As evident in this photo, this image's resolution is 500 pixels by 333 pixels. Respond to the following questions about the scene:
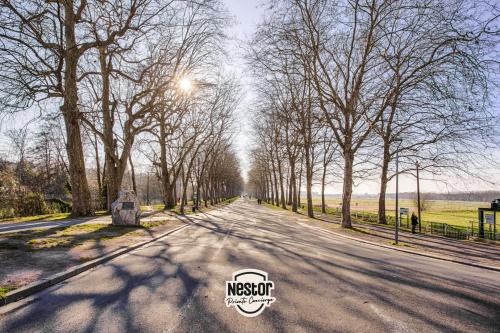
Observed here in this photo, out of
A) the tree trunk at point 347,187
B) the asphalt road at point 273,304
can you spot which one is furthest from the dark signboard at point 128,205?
the tree trunk at point 347,187

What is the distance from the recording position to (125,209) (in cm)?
1599

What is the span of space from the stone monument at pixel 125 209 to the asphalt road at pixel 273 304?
327 inches

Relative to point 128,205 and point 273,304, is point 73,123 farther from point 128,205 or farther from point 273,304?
point 273,304

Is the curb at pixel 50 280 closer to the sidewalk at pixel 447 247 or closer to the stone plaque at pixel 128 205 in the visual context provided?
the stone plaque at pixel 128 205

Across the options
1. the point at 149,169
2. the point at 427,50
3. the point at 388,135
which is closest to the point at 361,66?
the point at 427,50

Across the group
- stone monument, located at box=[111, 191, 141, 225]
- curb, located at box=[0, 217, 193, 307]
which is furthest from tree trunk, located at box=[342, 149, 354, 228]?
curb, located at box=[0, 217, 193, 307]

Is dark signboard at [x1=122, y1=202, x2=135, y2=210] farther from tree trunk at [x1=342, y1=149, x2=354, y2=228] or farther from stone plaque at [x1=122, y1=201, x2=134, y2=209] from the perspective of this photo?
tree trunk at [x1=342, y1=149, x2=354, y2=228]

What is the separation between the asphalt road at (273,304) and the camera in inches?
163

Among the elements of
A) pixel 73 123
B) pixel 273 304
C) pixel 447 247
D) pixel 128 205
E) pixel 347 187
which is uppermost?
pixel 73 123

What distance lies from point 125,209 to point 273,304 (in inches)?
516

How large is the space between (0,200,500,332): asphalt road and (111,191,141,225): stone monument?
8.32 m

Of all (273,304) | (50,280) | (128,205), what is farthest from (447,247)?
(128,205)

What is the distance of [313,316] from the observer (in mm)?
4426

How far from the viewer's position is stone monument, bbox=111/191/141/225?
51.9 ft
